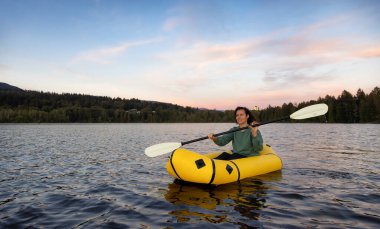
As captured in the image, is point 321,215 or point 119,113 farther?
point 119,113

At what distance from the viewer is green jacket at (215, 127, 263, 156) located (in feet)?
27.3

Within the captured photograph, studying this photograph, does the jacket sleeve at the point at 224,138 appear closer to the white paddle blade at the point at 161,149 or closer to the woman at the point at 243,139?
the woman at the point at 243,139

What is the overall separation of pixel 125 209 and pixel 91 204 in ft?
2.77

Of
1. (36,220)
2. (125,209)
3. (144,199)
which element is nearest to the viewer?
(36,220)

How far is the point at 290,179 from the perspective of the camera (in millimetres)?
8531

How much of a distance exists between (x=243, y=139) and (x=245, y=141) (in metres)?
0.09

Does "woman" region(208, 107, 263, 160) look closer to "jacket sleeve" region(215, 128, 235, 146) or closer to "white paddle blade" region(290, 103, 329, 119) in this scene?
"jacket sleeve" region(215, 128, 235, 146)

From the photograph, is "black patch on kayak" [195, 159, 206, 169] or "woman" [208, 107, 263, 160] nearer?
"black patch on kayak" [195, 159, 206, 169]

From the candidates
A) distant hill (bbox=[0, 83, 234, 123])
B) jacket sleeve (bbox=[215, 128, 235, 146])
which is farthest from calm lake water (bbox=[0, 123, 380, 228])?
distant hill (bbox=[0, 83, 234, 123])

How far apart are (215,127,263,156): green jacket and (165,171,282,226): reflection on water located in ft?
2.72

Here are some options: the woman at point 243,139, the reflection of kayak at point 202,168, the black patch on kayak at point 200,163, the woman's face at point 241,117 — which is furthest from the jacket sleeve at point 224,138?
the black patch on kayak at point 200,163

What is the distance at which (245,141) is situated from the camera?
8.64m

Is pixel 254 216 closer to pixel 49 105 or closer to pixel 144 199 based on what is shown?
pixel 144 199

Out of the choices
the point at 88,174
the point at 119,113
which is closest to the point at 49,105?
the point at 119,113
